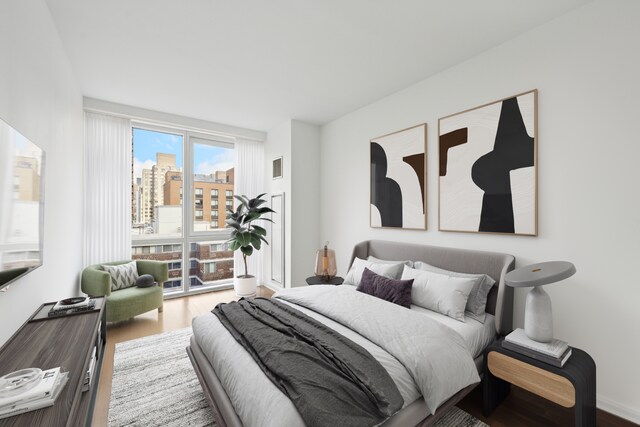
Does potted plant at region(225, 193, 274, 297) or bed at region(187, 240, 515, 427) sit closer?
bed at region(187, 240, 515, 427)

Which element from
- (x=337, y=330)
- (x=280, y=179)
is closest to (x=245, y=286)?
(x=280, y=179)

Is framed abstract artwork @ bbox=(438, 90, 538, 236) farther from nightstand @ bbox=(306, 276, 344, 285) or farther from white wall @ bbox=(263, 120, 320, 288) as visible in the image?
white wall @ bbox=(263, 120, 320, 288)

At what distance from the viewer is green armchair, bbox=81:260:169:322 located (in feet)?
10.4

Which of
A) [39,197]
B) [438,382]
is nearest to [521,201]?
[438,382]

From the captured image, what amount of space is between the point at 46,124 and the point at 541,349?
3830mm

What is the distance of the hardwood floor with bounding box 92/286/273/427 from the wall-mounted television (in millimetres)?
1152

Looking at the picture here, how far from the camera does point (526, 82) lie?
2.37 metres

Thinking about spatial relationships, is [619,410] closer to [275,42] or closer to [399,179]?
[399,179]

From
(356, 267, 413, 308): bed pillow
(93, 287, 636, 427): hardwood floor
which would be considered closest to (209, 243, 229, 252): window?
(93, 287, 636, 427): hardwood floor

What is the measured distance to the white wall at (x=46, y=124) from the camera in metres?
1.56

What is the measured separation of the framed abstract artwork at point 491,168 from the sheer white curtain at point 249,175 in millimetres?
3331

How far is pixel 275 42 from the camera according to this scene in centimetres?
252

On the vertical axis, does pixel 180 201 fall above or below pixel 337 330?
above

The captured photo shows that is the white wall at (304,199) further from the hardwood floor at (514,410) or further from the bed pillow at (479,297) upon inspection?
the bed pillow at (479,297)
